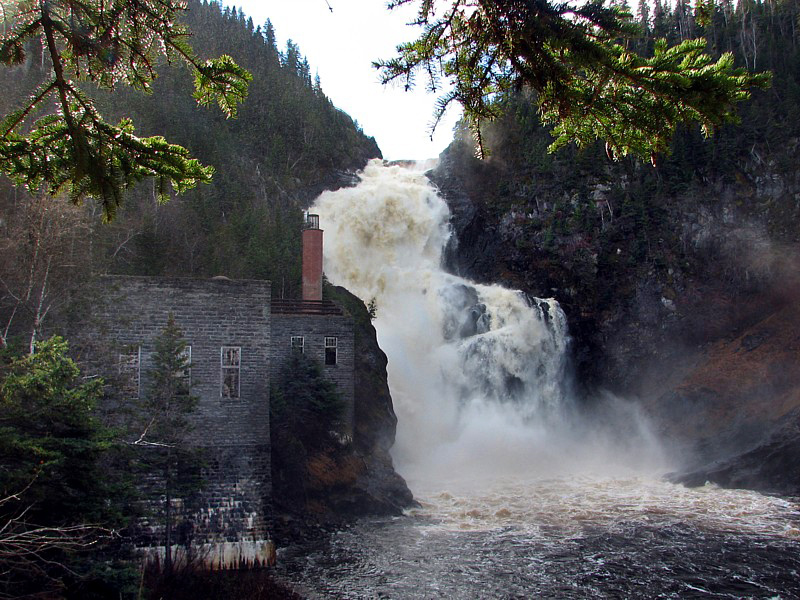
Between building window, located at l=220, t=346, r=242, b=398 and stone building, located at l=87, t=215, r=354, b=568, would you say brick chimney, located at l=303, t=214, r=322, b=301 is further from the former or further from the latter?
building window, located at l=220, t=346, r=242, b=398

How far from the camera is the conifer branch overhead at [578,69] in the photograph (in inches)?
167

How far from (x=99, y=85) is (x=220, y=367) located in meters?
15.4

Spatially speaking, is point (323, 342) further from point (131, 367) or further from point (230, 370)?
point (131, 367)

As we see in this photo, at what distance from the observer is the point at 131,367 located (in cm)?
1967

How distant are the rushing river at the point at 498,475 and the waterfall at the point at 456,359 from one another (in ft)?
0.29

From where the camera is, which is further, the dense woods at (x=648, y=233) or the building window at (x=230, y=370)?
the dense woods at (x=648, y=233)

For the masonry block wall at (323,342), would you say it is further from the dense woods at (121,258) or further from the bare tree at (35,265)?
the bare tree at (35,265)

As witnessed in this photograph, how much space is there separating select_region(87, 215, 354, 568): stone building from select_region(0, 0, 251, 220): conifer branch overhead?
1411 cm

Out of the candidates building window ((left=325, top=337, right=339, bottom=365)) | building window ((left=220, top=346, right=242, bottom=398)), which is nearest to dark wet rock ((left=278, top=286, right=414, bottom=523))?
building window ((left=325, top=337, right=339, bottom=365))

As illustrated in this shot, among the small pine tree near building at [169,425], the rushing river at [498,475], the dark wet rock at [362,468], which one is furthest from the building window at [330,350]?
the small pine tree near building at [169,425]

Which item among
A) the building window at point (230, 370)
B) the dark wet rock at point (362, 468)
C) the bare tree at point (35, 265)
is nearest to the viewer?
the bare tree at point (35, 265)

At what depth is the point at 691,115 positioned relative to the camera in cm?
476

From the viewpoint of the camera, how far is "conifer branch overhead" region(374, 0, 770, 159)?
4230 mm

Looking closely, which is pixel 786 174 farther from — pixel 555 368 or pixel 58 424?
pixel 58 424
